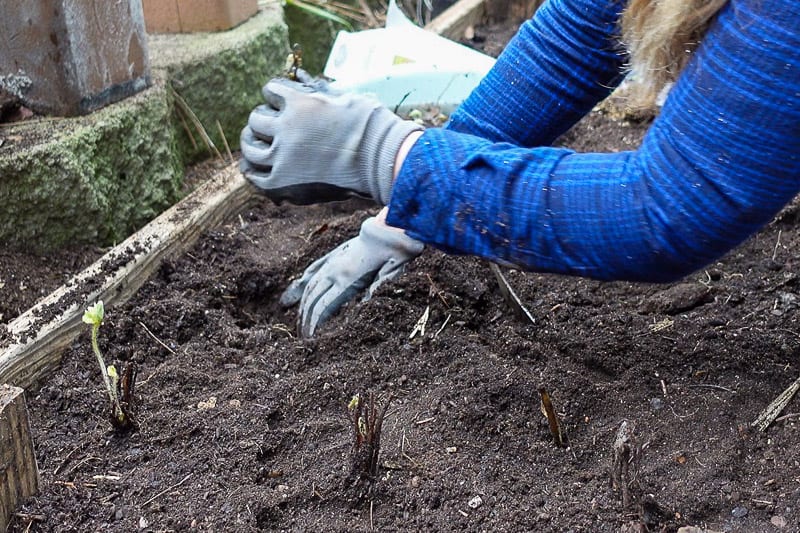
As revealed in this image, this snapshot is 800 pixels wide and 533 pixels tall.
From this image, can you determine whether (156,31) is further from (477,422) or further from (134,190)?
(477,422)

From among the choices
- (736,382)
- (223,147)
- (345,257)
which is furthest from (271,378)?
(223,147)

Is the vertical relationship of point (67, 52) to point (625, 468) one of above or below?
above

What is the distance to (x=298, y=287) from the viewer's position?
2.17 meters

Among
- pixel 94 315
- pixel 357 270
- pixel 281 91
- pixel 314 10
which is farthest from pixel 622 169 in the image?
pixel 314 10

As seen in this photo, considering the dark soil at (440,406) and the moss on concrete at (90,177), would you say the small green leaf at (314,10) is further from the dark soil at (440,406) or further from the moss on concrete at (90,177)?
the dark soil at (440,406)

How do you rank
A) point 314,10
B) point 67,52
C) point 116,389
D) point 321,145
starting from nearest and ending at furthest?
1. point 116,389
2. point 321,145
3. point 67,52
4. point 314,10

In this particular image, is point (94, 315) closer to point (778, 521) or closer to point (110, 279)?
point (110, 279)

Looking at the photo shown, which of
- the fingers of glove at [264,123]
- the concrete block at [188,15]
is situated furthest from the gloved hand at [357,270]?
the concrete block at [188,15]

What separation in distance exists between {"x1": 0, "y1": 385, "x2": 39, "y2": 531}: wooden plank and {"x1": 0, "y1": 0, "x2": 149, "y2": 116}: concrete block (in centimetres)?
106

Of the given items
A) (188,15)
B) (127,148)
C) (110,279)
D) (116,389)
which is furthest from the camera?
(188,15)

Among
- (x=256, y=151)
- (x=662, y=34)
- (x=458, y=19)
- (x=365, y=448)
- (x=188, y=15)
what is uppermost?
(x=662, y=34)

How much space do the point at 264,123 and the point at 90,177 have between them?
0.64 m

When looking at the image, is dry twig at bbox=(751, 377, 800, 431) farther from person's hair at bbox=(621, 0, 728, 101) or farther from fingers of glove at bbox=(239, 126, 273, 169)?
fingers of glove at bbox=(239, 126, 273, 169)

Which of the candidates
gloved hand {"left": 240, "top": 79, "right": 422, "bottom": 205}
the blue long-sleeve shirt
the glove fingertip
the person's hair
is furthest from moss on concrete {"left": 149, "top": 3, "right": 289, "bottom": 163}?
the person's hair
